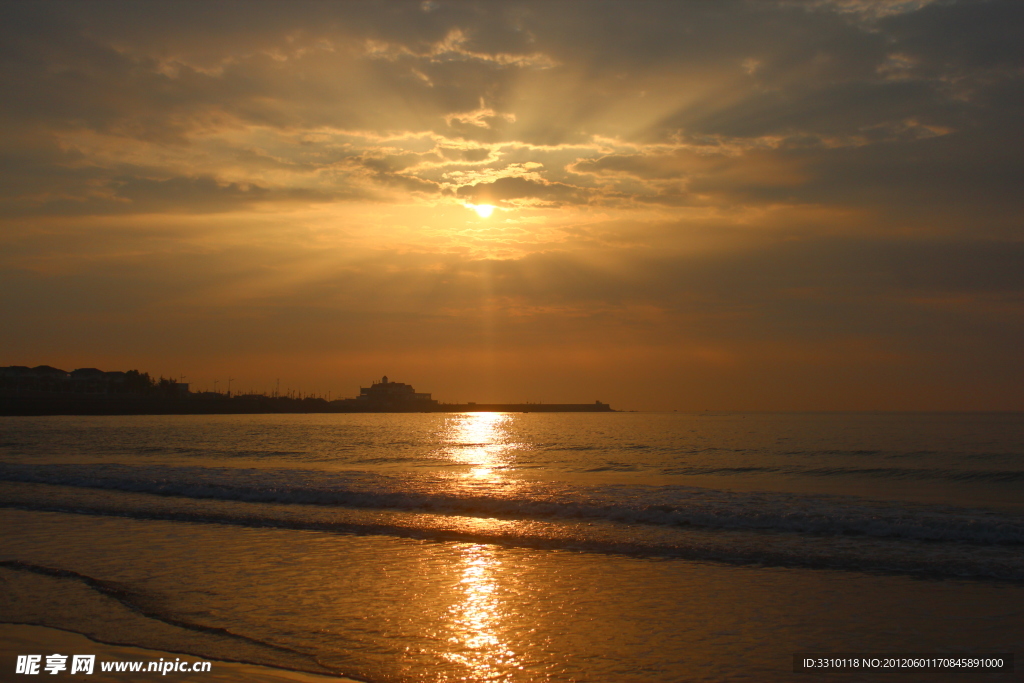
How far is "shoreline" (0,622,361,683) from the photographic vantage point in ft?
25.2

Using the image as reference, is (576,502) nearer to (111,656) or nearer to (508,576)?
(508,576)

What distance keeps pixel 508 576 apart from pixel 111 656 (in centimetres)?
662

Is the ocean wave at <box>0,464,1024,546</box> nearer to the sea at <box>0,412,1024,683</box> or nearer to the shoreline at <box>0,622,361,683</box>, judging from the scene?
the sea at <box>0,412,1024,683</box>

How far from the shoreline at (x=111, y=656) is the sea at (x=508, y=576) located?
0.63ft

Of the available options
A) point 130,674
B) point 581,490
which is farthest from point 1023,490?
point 130,674

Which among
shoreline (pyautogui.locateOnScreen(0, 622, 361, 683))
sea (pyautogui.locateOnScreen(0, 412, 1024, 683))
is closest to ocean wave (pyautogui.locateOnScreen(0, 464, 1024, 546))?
sea (pyautogui.locateOnScreen(0, 412, 1024, 683))

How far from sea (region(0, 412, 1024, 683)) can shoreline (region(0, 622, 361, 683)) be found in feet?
0.63

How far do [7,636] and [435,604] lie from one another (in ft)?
19.7

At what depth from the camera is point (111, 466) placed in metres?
32.5

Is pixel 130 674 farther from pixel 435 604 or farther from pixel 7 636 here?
pixel 435 604

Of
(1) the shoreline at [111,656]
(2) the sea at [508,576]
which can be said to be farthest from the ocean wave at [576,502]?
(1) the shoreline at [111,656]

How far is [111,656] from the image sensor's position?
27.3ft

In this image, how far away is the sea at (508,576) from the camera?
866 cm

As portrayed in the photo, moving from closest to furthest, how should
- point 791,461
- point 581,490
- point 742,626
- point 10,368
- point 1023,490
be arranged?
point 742,626 → point 581,490 → point 1023,490 → point 791,461 → point 10,368
